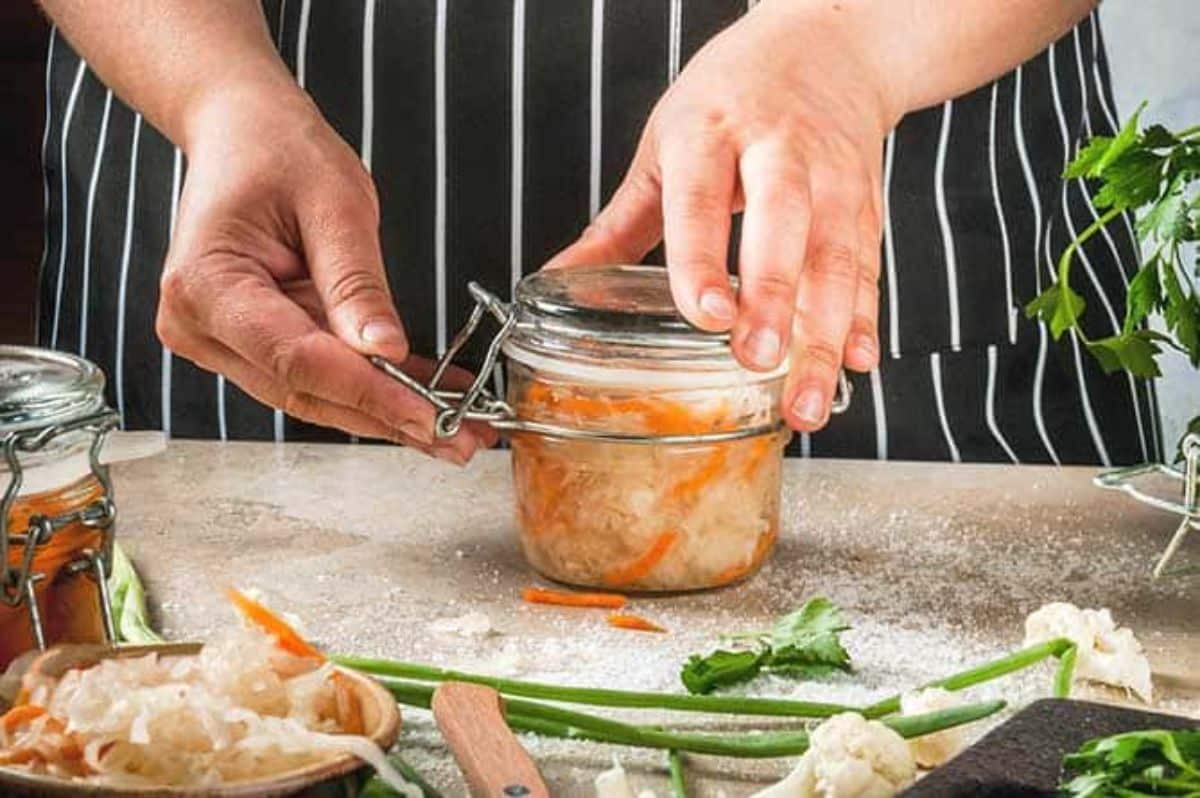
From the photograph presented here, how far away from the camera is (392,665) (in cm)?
133

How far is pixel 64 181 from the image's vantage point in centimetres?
229

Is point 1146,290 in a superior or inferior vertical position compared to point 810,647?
superior

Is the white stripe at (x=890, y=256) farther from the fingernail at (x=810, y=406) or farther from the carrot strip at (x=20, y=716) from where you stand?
the carrot strip at (x=20, y=716)

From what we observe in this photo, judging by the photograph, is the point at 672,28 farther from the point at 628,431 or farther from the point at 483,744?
the point at 483,744

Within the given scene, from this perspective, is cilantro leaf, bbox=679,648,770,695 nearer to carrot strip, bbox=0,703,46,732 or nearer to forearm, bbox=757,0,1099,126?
carrot strip, bbox=0,703,46,732

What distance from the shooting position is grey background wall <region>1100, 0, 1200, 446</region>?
121 inches

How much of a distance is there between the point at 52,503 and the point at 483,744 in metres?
0.28

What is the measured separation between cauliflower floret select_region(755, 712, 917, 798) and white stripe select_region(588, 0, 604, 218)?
0.99 m

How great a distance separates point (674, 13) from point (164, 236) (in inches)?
23.1

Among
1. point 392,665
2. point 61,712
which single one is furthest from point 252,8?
point 61,712

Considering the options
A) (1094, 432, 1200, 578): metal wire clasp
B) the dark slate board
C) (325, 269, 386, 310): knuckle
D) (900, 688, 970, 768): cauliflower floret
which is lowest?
(900, 688, 970, 768): cauliflower floret

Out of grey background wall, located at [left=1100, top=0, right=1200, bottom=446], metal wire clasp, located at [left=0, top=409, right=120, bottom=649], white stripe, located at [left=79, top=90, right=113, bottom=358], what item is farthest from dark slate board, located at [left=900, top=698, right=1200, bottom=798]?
grey background wall, located at [left=1100, top=0, right=1200, bottom=446]

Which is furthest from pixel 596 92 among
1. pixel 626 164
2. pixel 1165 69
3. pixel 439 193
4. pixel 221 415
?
pixel 1165 69

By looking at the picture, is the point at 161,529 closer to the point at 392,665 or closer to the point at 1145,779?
the point at 392,665
